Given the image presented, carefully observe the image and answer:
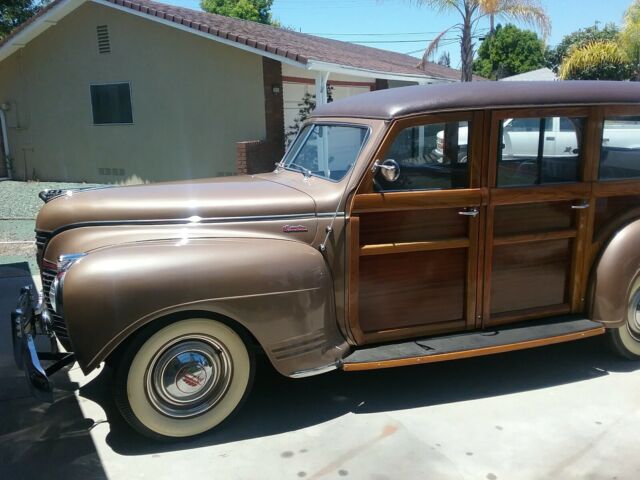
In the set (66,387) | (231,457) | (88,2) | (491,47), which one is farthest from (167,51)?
(491,47)

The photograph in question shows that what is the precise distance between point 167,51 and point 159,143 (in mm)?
2106

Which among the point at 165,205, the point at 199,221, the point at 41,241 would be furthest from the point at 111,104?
the point at 199,221

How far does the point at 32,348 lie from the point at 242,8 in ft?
140

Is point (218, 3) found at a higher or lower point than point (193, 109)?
higher

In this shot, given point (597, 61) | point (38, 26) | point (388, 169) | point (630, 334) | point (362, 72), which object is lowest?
point (630, 334)

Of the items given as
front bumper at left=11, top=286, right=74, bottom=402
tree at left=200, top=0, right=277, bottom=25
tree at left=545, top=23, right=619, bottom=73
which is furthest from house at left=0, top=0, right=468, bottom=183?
tree at left=200, top=0, right=277, bottom=25

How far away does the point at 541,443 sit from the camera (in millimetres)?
3408

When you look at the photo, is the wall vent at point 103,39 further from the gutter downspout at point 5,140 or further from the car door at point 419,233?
the car door at point 419,233

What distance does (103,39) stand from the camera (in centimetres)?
1420

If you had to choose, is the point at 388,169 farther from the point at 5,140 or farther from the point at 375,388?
the point at 5,140

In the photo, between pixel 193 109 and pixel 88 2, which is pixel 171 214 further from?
pixel 88 2

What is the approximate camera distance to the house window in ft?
46.7

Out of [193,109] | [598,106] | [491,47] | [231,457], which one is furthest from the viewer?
[491,47]

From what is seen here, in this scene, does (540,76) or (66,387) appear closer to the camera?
(66,387)
